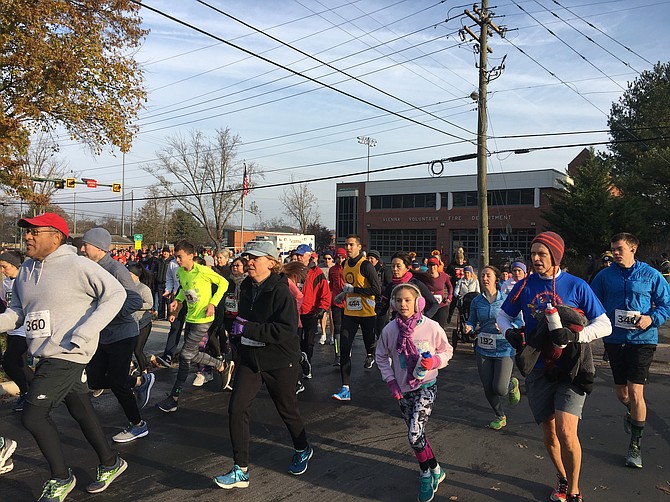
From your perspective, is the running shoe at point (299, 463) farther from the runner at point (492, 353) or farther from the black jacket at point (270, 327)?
the runner at point (492, 353)

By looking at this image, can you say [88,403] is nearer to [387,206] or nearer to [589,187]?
[589,187]

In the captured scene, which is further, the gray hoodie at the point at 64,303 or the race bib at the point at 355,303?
the race bib at the point at 355,303

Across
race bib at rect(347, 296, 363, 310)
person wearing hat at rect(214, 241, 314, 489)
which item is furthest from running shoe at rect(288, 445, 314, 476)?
race bib at rect(347, 296, 363, 310)

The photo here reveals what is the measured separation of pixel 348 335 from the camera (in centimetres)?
712

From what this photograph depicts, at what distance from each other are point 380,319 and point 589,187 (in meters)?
27.9

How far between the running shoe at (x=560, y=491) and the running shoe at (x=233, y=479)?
2296 mm

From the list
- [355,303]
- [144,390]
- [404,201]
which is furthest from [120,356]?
[404,201]

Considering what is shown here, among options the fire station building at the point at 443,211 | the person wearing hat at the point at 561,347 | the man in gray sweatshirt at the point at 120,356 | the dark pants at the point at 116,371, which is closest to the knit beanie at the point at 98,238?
the man in gray sweatshirt at the point at 120,356

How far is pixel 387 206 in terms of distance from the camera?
56219 mm

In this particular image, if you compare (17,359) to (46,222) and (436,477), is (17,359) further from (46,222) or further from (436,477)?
(436,477)

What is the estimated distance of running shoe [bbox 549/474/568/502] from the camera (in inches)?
152

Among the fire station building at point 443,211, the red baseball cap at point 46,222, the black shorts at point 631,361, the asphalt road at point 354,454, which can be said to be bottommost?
the asphalt road at point 354,454

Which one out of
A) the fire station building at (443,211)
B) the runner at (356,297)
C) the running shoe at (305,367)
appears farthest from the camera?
the fire station building at (443,211)

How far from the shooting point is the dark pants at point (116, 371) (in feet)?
16.5
